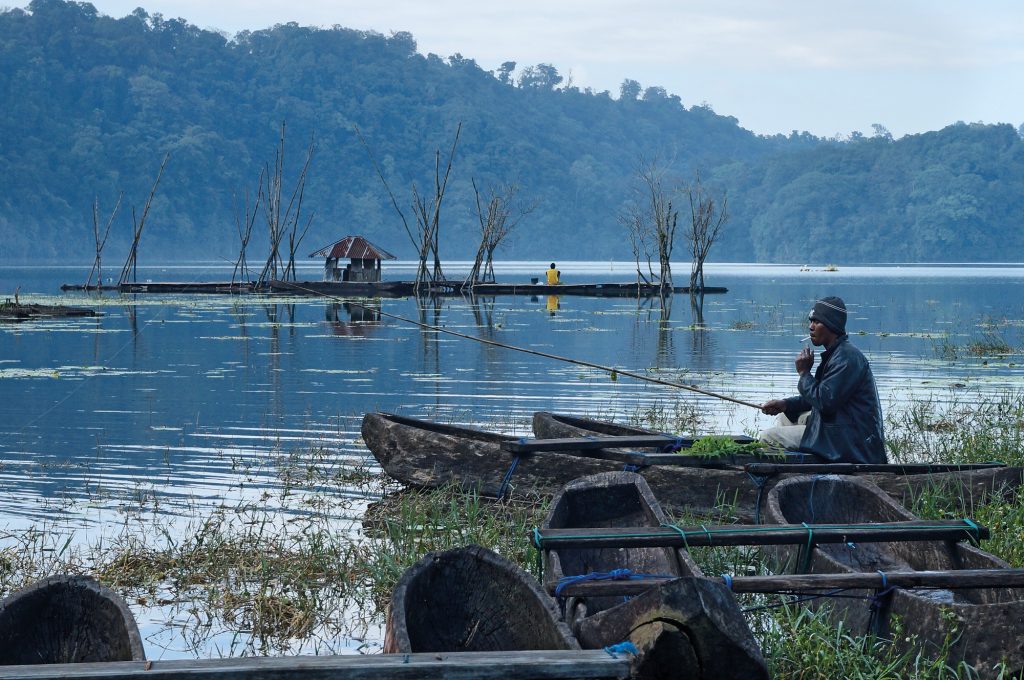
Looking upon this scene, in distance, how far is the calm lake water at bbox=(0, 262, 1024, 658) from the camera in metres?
10.6

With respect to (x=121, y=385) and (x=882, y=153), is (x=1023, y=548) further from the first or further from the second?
(x=882, y=153)

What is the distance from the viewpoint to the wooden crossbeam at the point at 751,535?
527 cm

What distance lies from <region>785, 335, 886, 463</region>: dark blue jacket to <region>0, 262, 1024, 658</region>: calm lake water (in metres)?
3.46

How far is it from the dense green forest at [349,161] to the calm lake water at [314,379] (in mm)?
81578

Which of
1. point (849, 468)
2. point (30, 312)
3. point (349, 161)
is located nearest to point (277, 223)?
point (30, 312)

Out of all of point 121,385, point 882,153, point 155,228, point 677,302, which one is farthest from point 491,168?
point 121,385

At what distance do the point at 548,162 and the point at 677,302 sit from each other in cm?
9549

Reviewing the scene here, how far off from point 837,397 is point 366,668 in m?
4.48

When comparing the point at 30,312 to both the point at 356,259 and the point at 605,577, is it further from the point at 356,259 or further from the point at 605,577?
the point at 605,577

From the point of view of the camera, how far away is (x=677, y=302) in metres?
42.9

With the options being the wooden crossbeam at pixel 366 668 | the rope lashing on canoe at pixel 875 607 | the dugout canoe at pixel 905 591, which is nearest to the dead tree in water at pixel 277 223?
the dugout canoe at pixel 905 591

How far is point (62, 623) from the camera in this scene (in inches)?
187

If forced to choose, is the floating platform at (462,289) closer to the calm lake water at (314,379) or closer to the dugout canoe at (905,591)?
the calm lake water at (314,379)

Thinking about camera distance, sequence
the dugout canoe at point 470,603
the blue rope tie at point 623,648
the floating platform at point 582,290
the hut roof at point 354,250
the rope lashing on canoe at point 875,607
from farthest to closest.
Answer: the hut roof at point 354,250 → the floating platform at point 582,290 → the rope lashing on canoe at point 875,607 → the dugout canoe at point 470,603 → the blue rope tie at point 623,648
